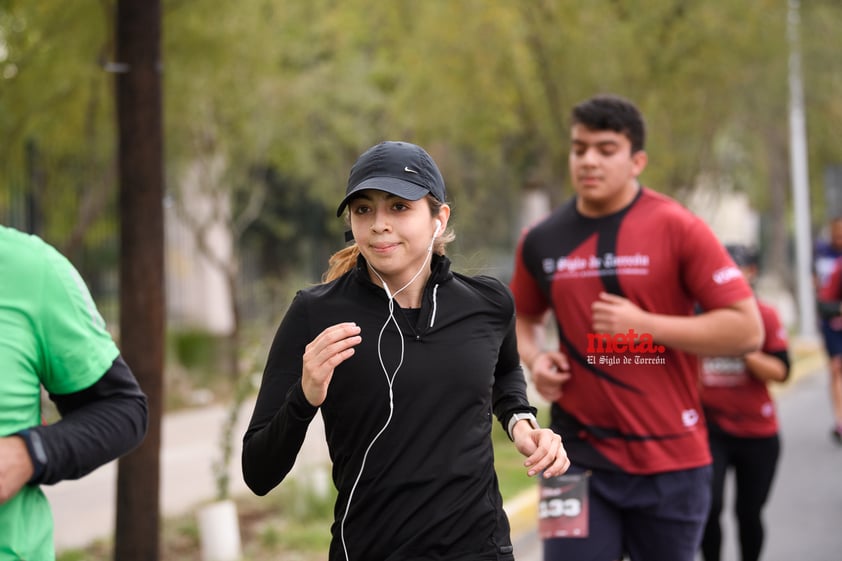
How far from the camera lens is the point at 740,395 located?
607 centimetres

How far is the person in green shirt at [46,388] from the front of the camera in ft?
8.21

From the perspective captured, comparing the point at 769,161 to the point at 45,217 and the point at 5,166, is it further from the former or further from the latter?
the point at 5,166

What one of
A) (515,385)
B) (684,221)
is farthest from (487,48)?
(515,385)

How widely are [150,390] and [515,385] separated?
340 centimetres

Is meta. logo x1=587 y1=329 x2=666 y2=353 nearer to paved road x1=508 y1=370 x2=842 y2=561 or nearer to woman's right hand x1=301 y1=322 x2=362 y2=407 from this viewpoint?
woman's right hand x1=301 y1=322 x2=362 y2=407

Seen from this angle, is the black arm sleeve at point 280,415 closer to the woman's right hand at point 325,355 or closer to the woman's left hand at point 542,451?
the woman's right hand at point 325,355

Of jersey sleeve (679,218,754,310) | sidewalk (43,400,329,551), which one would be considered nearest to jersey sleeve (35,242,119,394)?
jersey sleeve (679,218,754,310)

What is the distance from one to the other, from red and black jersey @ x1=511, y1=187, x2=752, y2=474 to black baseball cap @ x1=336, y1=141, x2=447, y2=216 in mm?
1643

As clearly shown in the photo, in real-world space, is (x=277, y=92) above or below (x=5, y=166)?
above

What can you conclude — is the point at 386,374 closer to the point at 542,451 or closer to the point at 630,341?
the point at 542,451

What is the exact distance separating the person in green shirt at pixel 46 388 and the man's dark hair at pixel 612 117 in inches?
95.9

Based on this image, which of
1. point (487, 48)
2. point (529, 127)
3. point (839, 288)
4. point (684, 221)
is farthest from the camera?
point (529, 127)

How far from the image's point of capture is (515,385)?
10.1 ft

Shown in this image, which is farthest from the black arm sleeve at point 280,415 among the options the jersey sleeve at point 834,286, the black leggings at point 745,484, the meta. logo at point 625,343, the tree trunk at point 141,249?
the jersey sleeve at point 834,286
